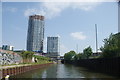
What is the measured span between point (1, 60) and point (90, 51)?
5986cm

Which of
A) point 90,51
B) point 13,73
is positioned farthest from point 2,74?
point 90,51

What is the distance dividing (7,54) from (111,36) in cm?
3361

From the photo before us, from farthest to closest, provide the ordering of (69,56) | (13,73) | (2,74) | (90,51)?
(69,56)
(90,51)
(13,73)
(2,74)

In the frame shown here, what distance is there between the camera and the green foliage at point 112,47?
52.3 meters

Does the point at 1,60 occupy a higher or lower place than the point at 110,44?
lower

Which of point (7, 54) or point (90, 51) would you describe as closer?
point (7, 54)

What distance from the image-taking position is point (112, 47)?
54.8m

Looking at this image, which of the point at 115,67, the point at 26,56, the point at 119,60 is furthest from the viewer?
the point at 26,56

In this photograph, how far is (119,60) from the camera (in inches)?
1676

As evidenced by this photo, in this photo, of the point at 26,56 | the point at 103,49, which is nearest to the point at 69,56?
the point at 26,56

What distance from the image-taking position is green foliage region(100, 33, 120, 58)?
52.3 meters

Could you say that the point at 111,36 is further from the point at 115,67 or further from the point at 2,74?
the point at 2,74

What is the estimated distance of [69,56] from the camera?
180625 mm

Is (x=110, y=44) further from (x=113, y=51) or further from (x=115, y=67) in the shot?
(x=115, y=67)
